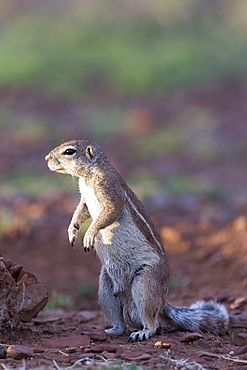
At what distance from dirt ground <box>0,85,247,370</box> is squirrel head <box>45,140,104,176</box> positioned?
1.31 meters

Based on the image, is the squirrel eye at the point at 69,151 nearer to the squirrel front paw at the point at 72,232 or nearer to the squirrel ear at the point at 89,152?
the squirrel ear at the point at 89,152

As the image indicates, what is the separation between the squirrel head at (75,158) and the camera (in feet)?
16.6

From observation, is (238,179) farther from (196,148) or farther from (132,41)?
(132,41)

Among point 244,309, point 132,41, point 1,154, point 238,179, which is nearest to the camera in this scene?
point 244,309

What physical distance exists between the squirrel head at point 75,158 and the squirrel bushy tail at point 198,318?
1342 mm

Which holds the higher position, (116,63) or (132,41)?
(132,41)

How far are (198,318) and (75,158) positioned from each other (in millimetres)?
1694

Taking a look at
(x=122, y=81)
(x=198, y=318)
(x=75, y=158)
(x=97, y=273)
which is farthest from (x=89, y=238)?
(x=122, y=81)

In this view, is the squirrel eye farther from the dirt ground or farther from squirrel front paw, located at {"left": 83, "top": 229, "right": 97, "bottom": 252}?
the dirt ground

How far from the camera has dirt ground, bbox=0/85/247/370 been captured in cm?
409

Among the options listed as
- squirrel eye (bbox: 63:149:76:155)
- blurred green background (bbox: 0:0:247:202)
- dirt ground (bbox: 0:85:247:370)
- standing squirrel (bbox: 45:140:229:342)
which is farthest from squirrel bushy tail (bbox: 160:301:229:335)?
blurred green background (bbox: 0:0:247:202)

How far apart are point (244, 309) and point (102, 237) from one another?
6.01 feet

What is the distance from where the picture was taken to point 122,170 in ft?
42.8

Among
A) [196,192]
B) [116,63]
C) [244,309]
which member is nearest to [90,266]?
[244,309]
